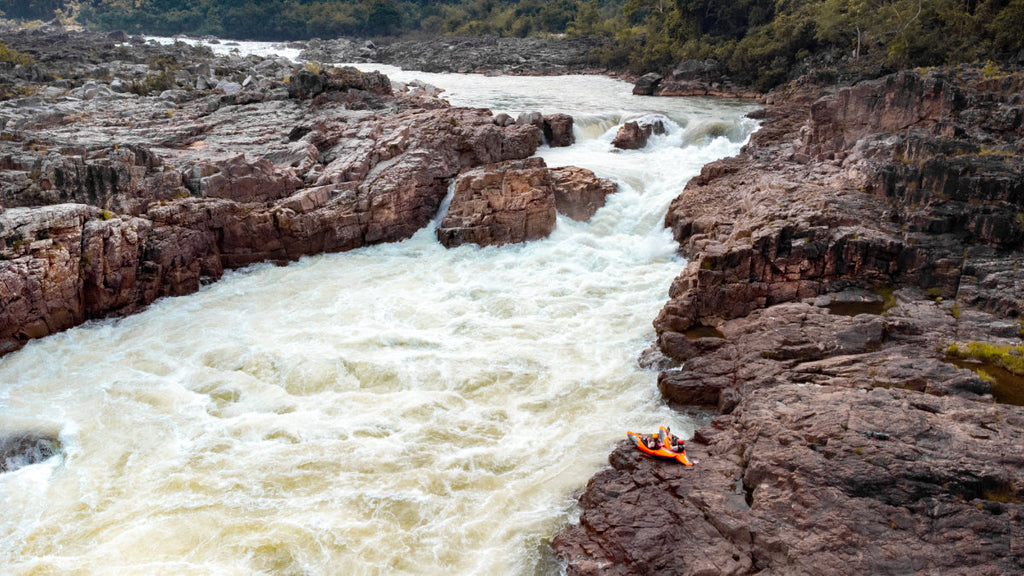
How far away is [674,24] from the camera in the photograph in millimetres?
Answer: 51250

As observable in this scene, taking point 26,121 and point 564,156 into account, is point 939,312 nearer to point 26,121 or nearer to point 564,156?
point 564,156

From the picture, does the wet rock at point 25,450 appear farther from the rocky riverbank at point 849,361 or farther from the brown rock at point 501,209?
the brown rock at point 501,209

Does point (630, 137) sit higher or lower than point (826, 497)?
higher

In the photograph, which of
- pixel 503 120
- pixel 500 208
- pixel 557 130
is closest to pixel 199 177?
pixel 500 208

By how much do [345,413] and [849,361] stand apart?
8977 millimetres

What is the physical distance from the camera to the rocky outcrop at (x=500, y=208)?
68.6 feet

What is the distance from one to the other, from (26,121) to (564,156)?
19.3 metres

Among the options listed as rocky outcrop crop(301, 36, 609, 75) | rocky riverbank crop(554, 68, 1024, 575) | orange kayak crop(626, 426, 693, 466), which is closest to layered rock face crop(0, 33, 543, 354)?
rocky riverbank crop(554, 68, 1024, 575)

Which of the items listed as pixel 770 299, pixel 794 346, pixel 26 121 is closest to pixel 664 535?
pixel 794 346

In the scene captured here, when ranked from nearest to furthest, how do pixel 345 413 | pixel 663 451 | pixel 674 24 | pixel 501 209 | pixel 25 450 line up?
pixel 663 451
pixel 25 450
pixel 345 413
pixel 501 209
pixel 674 24

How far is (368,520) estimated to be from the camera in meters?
9.80

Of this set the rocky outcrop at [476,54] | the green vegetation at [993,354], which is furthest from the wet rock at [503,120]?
the rocky outcrop at [476,54]

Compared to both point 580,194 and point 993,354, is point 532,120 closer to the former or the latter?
point 580,194

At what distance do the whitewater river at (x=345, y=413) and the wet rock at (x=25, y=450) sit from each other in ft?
0.99
